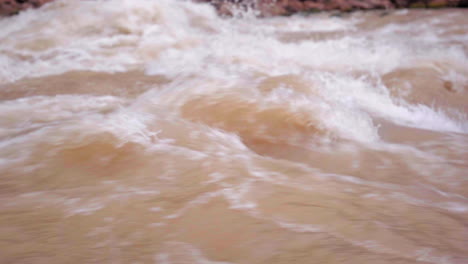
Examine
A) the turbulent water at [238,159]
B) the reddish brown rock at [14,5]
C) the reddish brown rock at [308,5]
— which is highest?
the reddish brown rock at [14,5]

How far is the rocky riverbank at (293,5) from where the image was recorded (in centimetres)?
1069

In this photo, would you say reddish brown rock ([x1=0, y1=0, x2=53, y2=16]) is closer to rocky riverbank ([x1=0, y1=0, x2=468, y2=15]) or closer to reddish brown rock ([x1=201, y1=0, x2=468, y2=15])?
rocky riverbank ([x1=0, y1=0, x2=468, y2=15])

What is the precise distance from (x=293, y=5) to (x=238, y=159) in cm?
1062

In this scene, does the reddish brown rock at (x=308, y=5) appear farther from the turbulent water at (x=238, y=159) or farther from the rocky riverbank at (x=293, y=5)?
the turbulent water at (x=238, y=159)

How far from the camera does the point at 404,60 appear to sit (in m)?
5.12

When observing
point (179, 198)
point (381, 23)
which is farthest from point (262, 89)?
point (381, 23)

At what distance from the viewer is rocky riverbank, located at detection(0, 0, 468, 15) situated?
10688 mm

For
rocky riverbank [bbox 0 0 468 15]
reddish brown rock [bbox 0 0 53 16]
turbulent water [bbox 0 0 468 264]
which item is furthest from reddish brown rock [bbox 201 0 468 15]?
turbulent water [bbox 0 0 468 264]

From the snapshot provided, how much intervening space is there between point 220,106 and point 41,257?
82.0 inches

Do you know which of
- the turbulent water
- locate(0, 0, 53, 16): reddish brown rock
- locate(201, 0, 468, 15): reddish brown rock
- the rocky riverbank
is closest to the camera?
the turbulent water

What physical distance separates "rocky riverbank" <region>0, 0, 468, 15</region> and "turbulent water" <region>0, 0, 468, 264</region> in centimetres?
546

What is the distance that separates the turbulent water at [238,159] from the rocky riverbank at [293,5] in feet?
17.9

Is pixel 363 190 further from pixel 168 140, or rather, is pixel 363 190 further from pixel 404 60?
pixel 404 60

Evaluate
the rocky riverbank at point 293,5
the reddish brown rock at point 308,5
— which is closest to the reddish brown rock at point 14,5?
the rocky riverbank at point 293,5
